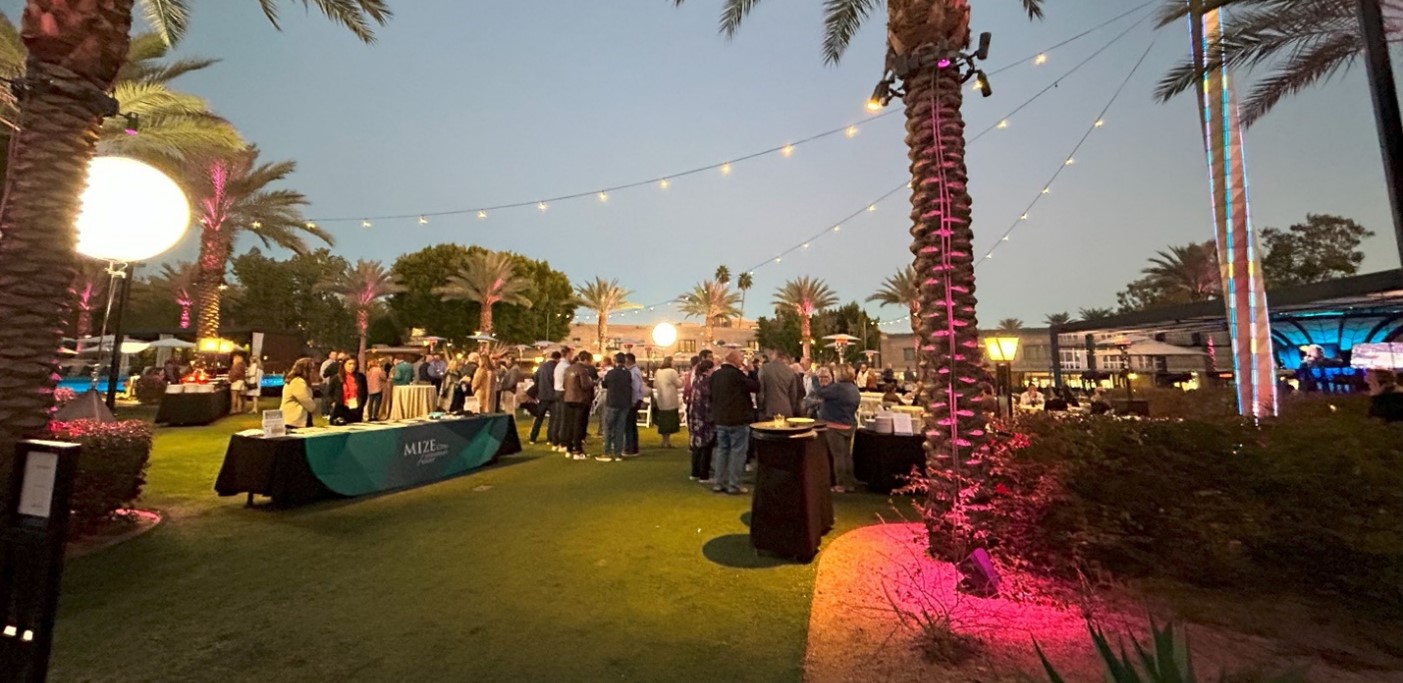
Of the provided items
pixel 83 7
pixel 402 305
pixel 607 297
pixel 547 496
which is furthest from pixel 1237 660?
pixel 402 305

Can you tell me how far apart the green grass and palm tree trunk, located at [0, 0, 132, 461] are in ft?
4.93

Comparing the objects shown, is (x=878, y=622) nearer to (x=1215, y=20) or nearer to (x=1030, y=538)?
(x=1030, y=538)

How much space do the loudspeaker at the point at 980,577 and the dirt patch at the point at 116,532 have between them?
6.87m

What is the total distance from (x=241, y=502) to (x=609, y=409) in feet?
15.8

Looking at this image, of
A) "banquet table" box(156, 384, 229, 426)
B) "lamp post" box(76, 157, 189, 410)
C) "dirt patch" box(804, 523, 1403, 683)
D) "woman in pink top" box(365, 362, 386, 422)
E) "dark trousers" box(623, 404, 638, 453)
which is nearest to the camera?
"dirt patch" box(804, 523, 1403, 683)

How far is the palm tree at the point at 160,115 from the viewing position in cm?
1284

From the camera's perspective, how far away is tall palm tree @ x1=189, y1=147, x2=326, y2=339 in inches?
767

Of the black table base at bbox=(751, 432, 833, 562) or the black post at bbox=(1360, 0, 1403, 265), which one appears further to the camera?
the black table base at bbox=(751, 432, 833, 562)

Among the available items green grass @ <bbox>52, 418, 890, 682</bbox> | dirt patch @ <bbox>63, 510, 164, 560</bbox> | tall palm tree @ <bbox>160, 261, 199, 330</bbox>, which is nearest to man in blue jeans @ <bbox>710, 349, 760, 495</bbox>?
green grass @ <bbox>52, 418, 890, 682</bbox>

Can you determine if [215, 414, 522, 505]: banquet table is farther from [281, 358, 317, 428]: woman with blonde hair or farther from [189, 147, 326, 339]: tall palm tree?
[189, 147, 326, 339]: tall palm tree

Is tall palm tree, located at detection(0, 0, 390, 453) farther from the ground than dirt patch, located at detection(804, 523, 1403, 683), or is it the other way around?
tall palm tree, located at detection(0, 0, 390, 453)

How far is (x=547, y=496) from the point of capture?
6848 millimetres

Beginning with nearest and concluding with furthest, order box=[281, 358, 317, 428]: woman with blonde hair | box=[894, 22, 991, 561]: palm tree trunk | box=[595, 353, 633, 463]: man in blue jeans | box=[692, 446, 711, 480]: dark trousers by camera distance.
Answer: box=[894, 22, 991, 561]: palm tree trunk
box=[281, 358, 317, 428]: woman with blonde hair
box=[692, 446, 711, 480]: dark trousers
box=[595, 353, 633, 463]: man in blue jeans

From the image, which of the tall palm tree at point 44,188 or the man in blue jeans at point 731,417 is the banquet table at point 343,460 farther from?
the man in blue jeans at point 731,417
